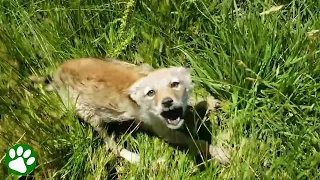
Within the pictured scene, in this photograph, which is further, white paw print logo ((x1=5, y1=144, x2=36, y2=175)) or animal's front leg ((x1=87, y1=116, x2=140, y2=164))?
animal's front leg ((x1=87, y1=116, x2=140, y2=164))

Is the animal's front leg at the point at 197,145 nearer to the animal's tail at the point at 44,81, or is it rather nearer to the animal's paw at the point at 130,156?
the animal's paw at the point at 130,156

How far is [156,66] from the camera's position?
4.08m

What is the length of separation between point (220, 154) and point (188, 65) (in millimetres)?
734

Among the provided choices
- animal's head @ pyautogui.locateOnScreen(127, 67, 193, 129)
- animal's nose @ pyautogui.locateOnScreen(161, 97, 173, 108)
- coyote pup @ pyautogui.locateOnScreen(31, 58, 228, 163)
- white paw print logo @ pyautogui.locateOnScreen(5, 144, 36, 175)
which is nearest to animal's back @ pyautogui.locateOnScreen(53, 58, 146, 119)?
coyote pup @ pyautogui.locateOnScreen(31, 58, 228, 163)

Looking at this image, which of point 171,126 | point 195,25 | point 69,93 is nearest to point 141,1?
point 195,25

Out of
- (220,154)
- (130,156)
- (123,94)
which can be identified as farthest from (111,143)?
(220,154)

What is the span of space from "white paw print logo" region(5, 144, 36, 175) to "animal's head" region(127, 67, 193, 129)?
79 centimetres

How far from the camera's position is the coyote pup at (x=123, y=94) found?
3.59m

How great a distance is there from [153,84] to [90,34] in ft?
2.70

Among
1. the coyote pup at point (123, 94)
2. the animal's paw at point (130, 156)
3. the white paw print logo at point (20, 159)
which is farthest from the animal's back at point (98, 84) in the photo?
the white paw print logo at point (20, 159)

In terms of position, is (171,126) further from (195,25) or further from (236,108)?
(195,25)

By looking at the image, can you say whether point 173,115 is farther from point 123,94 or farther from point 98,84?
point 98,84

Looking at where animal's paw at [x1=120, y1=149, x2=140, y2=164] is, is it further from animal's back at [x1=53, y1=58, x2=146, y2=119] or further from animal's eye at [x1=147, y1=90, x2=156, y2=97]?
animal's eye at [x1=147, y1=90, x2=156, y2=97]

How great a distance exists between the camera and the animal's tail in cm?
390
